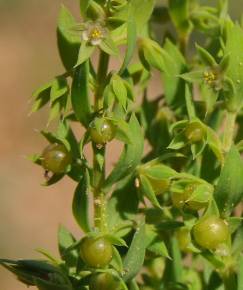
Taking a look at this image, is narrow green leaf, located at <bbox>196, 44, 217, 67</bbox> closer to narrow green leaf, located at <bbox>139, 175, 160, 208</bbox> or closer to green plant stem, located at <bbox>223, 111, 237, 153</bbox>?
green plant stem, located at <bbox>223, 111, 237, 153</bbox>

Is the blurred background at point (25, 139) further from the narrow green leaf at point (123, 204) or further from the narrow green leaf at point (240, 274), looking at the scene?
the narrow green leaf at point (240, 274)

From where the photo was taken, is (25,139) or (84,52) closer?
(84,52)

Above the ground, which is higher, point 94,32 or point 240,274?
point 94,32

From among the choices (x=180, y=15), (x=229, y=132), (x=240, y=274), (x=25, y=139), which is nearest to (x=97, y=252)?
(x=240, y=274)

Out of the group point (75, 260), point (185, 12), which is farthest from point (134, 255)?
point (185, 12)

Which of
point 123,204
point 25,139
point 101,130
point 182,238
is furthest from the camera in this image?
point 25,139

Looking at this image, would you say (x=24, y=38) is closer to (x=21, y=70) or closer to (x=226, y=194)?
(x=21, y=70)

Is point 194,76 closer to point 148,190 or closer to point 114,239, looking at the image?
point 148,190
